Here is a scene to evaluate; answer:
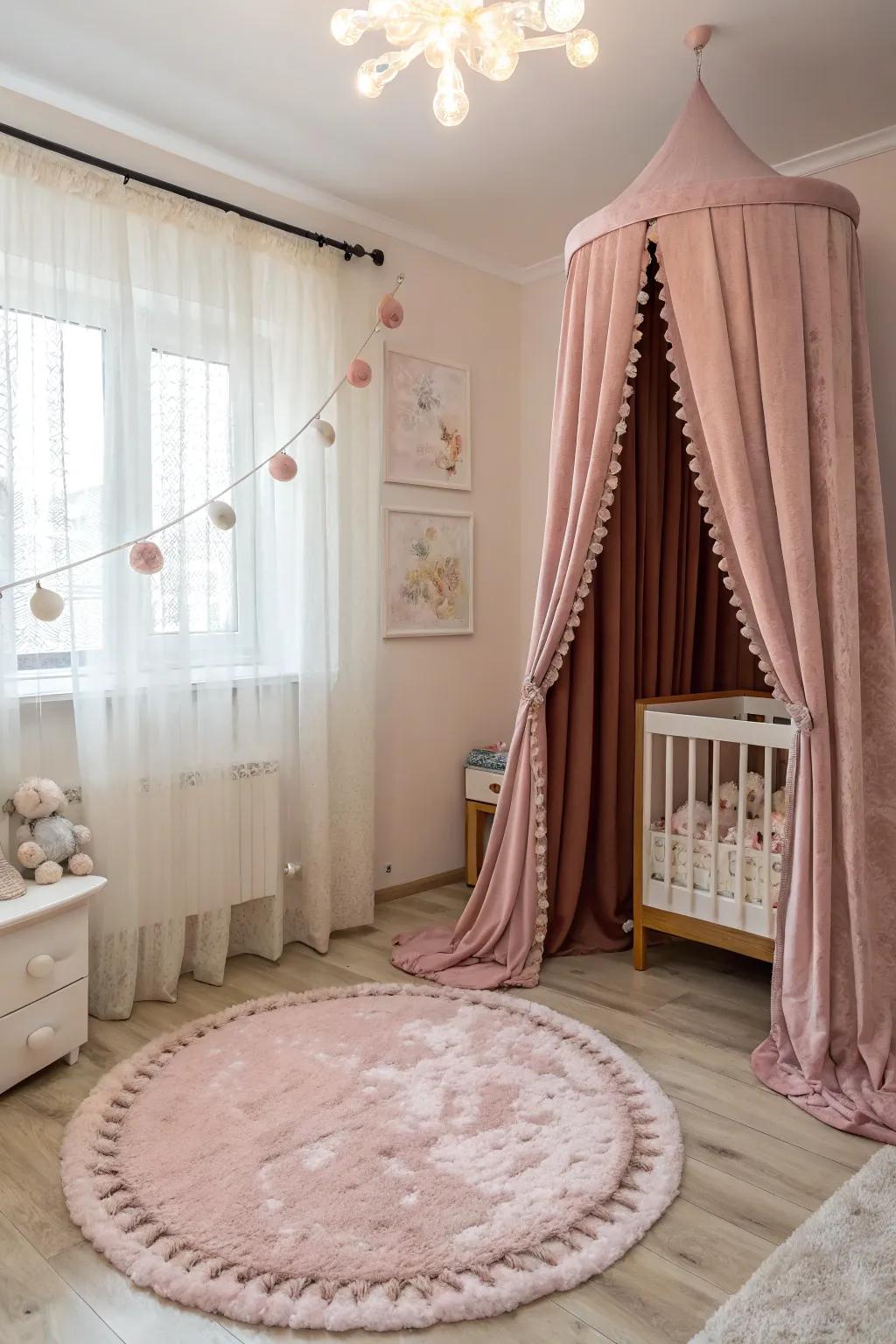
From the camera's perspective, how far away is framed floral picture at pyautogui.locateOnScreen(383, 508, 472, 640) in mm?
3754

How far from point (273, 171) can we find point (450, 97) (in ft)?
5.51

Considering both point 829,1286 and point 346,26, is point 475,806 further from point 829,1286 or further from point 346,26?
point 346,26

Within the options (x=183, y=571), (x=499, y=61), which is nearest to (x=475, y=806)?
(x=183, y=571)

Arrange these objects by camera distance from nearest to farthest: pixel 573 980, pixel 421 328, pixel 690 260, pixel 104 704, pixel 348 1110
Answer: pixel 348 1110 < pixel 690 260 < pixel 104 704 < pixel 573 980 < pixel 421 328

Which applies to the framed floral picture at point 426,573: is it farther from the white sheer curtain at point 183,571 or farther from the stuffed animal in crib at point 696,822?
the stuffed animal in crib at point 696,822

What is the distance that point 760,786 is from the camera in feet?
10.3

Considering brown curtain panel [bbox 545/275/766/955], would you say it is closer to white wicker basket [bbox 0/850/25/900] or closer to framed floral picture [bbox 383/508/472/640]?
framed floral picture [bbox 383/508/472/640]

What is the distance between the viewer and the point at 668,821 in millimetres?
2990

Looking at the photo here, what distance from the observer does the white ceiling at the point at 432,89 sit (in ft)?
7.92

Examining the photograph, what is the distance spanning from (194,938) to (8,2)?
2.61 m

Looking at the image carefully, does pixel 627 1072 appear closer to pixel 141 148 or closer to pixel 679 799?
pixel 679 799

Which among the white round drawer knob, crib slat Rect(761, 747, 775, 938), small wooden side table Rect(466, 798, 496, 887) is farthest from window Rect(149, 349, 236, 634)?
crib slat Rect(761, 747, 775, 938)

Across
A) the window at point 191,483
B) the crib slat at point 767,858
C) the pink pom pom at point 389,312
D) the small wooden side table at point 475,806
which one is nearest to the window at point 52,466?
the window at point 191,483

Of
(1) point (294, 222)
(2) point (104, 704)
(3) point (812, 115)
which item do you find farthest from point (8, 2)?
(3) point (812, 115)
